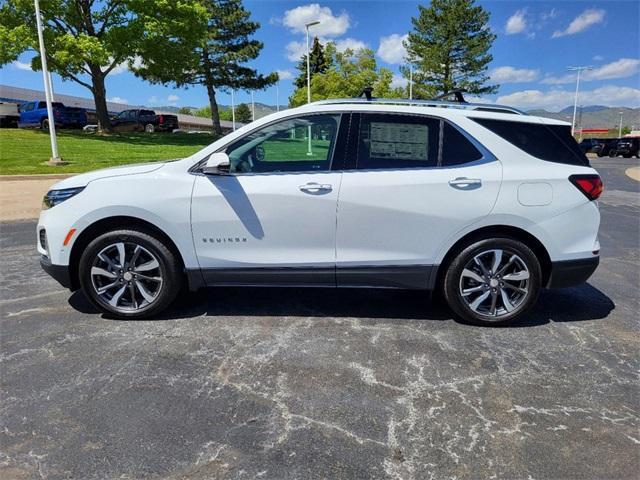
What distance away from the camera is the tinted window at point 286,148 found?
149 inches

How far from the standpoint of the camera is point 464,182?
364 cm

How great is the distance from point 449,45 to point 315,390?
51.0 meters

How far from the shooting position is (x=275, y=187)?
366cm

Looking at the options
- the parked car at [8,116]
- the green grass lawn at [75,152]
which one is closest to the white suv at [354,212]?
the green grass lawn at [75,152]

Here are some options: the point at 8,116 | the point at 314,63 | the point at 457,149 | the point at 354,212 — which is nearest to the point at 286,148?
the point at 354,212

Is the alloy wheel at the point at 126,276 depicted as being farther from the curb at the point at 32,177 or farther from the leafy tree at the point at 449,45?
the leafy tree at the point at 449,45

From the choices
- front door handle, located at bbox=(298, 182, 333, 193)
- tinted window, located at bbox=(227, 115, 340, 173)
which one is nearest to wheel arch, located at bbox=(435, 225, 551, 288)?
front door handle, located at bbox=(298, 182, 333, 193)

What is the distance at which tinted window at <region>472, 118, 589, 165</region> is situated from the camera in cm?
376

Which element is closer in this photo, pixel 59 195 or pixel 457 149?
pixel 457 149

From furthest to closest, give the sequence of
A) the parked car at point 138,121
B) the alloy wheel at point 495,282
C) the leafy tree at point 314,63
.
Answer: the leafy tree at point 314,63, the parked car at point 138,121, the alloy wheel at point 495,282

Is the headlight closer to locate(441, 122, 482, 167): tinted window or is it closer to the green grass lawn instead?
locate(441, 122, 482, 167): tinted window

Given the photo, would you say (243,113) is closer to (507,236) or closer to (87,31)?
(87,31)

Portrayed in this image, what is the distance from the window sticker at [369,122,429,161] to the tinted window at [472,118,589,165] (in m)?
0.47

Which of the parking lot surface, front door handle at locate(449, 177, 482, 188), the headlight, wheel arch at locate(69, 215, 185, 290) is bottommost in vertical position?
the parking lot surface
